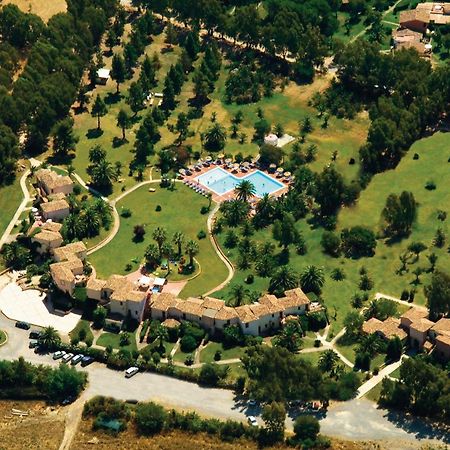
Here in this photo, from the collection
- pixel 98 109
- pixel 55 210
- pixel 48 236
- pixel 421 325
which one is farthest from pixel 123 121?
pixel 421 325

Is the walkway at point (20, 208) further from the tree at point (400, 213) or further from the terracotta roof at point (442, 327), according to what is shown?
the terracotta roof at point (442, 327)

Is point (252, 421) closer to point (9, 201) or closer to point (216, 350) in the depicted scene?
point (216, 350)

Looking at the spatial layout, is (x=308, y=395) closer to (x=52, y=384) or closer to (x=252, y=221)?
(x=52, y=384)

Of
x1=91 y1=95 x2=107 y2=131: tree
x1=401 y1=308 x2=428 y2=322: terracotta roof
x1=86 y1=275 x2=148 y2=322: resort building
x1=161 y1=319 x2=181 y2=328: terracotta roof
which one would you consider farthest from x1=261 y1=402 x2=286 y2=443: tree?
x1=91 y1=95 x2=107 y2=131: tree

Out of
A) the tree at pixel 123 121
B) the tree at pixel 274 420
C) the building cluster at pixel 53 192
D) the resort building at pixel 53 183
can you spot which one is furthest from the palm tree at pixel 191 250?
the tree at pixel 123 121

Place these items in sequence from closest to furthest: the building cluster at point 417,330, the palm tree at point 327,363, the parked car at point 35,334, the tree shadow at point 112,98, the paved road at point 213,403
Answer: the paved road at point 213,403 → the palm tree at point 327,363 → the building cluster at point 417,330 → the parked car at point 35,334 → the tree shadow at point 112,98

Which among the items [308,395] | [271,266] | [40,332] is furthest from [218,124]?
[308,395]
